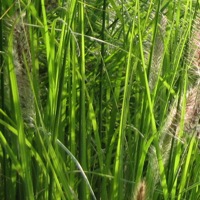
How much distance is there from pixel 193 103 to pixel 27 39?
0.34 metres

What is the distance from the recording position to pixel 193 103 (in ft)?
3.11

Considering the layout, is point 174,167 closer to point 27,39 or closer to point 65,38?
point 65,38

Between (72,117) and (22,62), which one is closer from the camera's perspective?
(22,62)

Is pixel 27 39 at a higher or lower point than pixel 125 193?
higher

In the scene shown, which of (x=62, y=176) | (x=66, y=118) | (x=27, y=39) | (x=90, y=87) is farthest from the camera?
(x=90, y=87)

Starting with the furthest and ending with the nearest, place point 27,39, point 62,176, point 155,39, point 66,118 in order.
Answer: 1. point 66,118
2. point 155,39
3. point 62,176
4. point 27,39

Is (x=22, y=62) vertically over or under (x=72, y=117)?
over

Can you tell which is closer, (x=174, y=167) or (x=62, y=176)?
(x=62, y=176)

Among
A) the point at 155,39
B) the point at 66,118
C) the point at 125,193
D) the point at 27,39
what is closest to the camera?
the point at 27,39

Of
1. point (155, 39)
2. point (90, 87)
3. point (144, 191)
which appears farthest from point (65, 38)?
point (90, 87)

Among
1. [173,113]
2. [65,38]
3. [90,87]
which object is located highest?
[65,38]

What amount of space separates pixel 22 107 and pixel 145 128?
1.14 feet

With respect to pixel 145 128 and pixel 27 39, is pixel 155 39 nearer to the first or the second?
pixel 145 128

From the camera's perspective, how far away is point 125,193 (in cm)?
112
